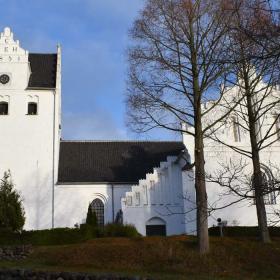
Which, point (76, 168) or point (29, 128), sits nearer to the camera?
point (29, 128)

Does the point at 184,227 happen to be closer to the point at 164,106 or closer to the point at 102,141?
the point at 102,141

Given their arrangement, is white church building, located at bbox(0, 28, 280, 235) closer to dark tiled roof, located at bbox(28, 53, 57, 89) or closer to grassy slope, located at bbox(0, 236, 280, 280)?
dark tiled roof, located at bbox(28, 53, 57, 89)

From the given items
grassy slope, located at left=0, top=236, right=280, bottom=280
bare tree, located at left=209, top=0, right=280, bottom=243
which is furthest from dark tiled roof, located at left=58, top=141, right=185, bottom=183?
bare tree, located at left=209, top=0, right=280, bottom=243

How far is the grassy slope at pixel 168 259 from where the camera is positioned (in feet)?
50.0

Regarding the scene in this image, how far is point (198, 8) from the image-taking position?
17.8 meters

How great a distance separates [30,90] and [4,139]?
4.58m

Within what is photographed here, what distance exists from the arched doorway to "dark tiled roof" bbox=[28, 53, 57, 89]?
14.0 metres

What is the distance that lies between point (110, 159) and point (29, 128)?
711 cm

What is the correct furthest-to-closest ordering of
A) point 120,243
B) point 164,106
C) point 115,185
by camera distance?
point 115,185 → point 120,243 → point 164,106

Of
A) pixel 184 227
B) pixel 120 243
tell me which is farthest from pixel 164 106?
pixel 184 227

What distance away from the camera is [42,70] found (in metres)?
38.5

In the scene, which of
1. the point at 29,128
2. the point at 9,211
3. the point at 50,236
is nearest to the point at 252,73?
the point at 50,236

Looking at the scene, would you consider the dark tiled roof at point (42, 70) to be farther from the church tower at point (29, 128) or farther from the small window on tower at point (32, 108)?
the small window on tower at point (32, 108)

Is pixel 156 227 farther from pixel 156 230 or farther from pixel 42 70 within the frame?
pixel 42 70
